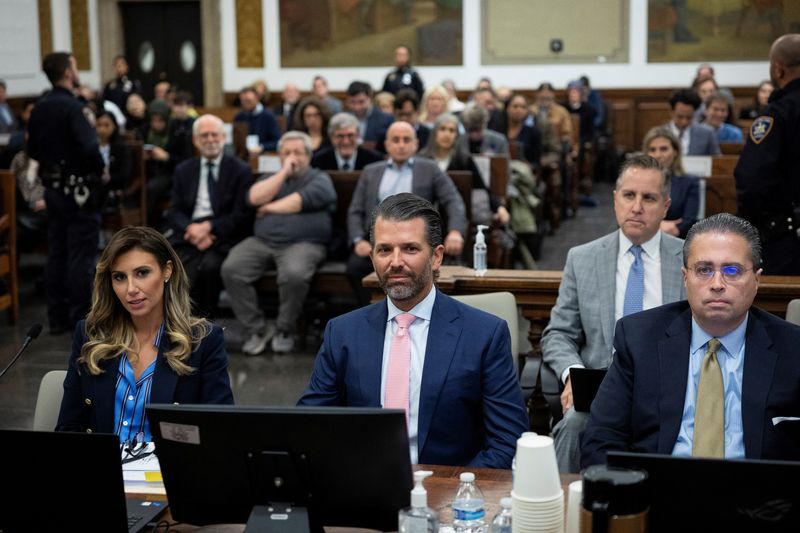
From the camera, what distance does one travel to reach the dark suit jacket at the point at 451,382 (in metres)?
2.70

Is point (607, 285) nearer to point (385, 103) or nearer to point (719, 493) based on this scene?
point (719, 493)

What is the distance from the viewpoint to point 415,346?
2.77 m

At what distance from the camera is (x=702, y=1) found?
1509cm

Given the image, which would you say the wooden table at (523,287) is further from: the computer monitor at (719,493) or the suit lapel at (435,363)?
the computer monitor at (719,493)

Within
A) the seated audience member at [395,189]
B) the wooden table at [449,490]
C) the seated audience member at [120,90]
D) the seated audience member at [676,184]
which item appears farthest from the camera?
the seated audience member at [120,90]

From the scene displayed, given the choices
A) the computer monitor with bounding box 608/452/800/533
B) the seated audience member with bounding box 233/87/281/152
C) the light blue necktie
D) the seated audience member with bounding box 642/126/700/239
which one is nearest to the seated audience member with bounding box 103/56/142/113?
the seated audience member with bounding box 233/87/281/152

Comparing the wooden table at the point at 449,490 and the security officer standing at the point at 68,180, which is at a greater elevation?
the security officer standing at the point at 68,180

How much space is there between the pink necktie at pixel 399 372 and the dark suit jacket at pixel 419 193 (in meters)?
3.52

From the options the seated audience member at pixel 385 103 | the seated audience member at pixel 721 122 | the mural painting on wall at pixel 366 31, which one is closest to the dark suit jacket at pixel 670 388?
the seated audience member at pixel 721 122

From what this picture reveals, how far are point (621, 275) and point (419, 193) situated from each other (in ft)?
9.02

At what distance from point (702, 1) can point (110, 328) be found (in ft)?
44.8

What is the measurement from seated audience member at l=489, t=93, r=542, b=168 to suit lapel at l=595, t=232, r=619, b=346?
583 cm

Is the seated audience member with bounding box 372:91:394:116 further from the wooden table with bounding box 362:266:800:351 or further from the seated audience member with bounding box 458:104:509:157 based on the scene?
the wooden table with bounding box 362:266:800:351

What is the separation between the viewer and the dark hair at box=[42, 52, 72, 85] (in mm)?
6523
